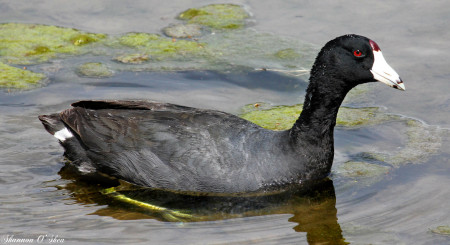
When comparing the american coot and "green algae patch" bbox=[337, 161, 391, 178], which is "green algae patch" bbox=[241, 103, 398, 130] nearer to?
"green algae patch" bbox=[337, 161, 391, 178]

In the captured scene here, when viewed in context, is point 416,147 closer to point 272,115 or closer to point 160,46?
point 272,115

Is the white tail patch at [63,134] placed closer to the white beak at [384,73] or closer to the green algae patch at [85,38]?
the green algae patch at [85,38]

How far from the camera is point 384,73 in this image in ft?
16.1

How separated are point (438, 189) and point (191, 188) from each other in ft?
6.35

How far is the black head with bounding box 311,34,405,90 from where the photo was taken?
4.94 meters

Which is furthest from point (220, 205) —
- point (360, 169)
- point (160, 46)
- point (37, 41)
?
point (37, 41)

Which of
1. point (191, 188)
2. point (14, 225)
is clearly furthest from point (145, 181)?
point (14, 225)

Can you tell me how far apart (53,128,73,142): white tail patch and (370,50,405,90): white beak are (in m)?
2.54

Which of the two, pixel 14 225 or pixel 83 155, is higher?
pixel 83 155

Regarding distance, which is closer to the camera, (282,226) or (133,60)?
(282,226)

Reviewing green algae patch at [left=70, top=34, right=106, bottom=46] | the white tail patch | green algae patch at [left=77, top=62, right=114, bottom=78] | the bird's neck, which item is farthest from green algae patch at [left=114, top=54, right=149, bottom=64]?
the bird's neck

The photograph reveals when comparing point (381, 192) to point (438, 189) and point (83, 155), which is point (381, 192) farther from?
point (83, 155)

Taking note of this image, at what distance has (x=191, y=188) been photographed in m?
5.09

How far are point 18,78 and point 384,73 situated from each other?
3.92 m
